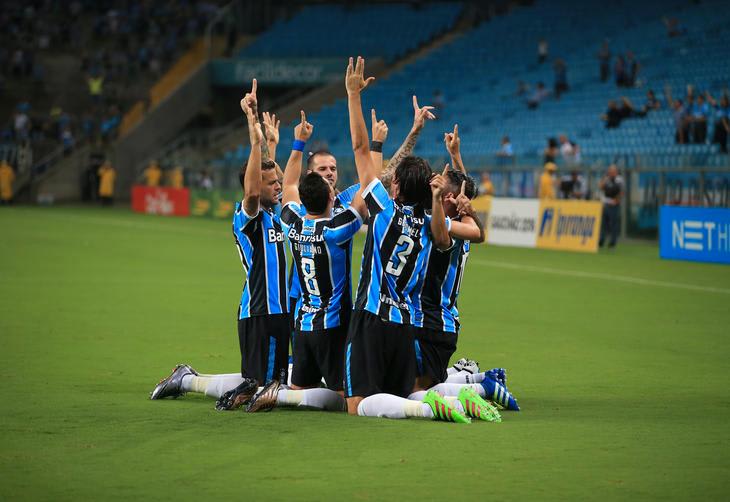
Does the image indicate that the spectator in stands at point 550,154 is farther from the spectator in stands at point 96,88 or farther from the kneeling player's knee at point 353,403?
the spectator in stands at point 96,88

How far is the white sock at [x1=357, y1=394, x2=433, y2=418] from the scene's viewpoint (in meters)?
8.30

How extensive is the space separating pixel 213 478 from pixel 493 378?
3021mm

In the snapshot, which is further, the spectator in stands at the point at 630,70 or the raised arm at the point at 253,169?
the spectator in stands at the point at 630,70

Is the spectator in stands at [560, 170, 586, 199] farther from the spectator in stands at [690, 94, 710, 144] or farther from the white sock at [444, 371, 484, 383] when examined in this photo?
the white sock at [444, 371, 484, 383]

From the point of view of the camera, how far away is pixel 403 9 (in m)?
55.9

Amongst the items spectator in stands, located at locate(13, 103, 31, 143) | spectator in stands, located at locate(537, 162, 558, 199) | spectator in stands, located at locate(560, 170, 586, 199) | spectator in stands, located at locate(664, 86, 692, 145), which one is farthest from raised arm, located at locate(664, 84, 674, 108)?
spectator in stands, located at locate(13, 103, 31, 143)

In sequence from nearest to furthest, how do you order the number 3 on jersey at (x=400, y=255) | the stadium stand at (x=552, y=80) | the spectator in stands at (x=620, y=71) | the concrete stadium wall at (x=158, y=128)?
1. the number 3 on jersey at (x=400, y=255)
2. the stadium stand at (x=552, y=80)
3. the spectator in stands at (x=620, y=71)
4. the concrete stadium wall at (x=158, y=128)

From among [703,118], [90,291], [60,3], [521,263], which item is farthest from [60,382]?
[60,3]

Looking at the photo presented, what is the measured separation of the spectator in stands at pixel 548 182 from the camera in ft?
99.1

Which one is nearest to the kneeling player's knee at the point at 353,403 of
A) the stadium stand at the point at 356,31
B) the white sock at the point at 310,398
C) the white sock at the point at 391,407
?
the white sock at the point at 391,407

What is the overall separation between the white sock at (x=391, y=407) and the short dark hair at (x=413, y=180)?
1.43 m

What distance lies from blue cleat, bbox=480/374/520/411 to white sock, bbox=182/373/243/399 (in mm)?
1920

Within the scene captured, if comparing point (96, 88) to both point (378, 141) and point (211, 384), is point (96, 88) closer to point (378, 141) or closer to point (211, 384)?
point (211, 384)

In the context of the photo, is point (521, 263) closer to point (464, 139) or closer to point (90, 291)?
point (90, 291)
